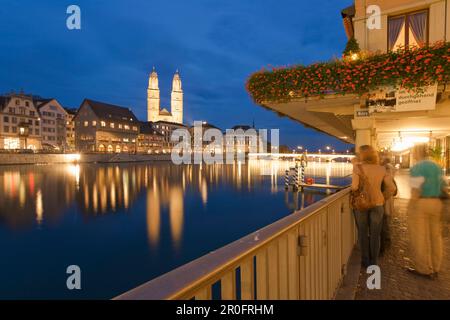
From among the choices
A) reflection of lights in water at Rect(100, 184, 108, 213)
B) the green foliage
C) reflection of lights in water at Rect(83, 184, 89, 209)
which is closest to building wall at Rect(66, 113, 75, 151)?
reflection of lights in water at Rect(83, 184, 89, 209)

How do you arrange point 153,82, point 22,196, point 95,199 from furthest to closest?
1. point 153,82
2. point 22,196
3. point 95,199

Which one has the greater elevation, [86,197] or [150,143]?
[150,143]

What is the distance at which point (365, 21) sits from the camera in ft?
33.3

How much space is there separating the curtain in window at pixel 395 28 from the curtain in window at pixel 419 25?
30cm

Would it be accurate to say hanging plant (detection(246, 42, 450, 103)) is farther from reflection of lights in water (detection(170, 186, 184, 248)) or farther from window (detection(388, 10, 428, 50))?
reflection of lights in water (detection(170, 186, 184, 248))

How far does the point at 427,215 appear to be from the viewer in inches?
189

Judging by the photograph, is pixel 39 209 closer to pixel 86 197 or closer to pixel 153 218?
pixel 86 197

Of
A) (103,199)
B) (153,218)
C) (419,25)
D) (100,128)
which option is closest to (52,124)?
(100,128)

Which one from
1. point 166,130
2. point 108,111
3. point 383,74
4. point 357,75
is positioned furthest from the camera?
point 166,130

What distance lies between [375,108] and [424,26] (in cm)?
444

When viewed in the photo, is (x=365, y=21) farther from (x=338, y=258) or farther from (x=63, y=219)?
(x=63, y=219)

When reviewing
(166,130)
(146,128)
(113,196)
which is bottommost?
(113,196)

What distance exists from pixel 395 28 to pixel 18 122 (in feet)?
273

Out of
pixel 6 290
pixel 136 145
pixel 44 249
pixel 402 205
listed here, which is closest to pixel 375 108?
pixel 402 205
